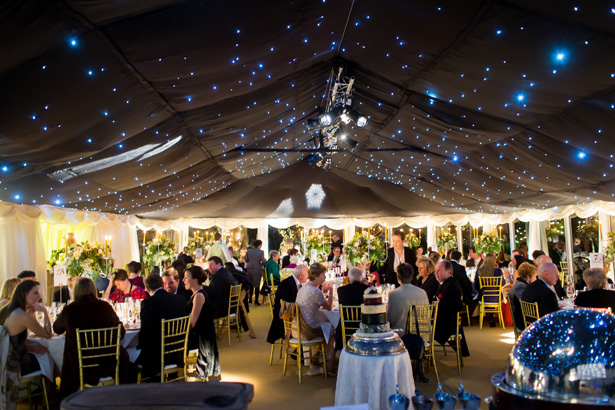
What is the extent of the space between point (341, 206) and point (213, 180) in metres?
6.42

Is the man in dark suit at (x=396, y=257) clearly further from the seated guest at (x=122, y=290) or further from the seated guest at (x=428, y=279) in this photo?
the seated guest at (x=122, y=290)

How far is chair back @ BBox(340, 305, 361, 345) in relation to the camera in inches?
237

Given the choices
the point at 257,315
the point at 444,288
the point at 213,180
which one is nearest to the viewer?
the point at 444,288

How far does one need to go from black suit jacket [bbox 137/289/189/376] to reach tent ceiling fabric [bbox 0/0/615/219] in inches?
80.6

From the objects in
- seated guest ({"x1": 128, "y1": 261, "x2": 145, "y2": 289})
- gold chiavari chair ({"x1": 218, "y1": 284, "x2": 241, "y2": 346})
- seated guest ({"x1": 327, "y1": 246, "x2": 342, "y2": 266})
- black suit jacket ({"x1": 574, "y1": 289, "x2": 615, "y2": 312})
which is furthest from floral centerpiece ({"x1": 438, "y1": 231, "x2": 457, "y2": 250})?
black suit jacket ({"x1": 574, "y1": 289, "x2": 615, "y2": 312})

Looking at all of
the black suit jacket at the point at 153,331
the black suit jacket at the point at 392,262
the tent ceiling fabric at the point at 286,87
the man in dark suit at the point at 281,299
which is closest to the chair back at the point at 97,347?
the black suit jacket at the point at 153,331

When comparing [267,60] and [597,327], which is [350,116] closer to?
[267,60]

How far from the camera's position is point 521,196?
11.9 metres

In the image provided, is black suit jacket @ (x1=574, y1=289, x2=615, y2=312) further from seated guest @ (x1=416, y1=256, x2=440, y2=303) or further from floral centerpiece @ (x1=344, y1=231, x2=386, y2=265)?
floral centerpiece @ (x1=344, y1=231, x2=386, y2=265)

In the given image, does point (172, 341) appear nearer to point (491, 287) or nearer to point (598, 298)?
point (598, 298)

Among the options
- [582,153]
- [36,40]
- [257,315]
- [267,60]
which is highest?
[267,60]

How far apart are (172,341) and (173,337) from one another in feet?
0.20

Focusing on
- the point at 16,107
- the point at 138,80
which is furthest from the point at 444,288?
the point at 16,107

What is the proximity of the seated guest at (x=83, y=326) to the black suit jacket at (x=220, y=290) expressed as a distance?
313 centimetres
